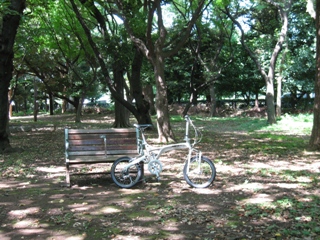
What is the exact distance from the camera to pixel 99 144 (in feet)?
20.4

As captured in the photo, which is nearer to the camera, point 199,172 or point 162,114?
point 199,172

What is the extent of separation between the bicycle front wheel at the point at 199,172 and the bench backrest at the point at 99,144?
3.52 feet

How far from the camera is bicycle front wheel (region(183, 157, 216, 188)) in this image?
5.71m

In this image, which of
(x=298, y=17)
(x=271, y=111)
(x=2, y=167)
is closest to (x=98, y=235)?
(x=2, y=167)

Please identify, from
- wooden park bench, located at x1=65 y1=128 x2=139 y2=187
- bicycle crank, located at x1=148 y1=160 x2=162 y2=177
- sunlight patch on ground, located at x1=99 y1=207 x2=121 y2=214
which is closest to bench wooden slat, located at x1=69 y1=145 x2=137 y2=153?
wooden park bench, located at x1=65 y1=128 x2=139 y2=187

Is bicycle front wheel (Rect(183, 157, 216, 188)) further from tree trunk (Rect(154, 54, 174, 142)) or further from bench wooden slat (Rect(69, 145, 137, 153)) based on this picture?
tree trunk (Rect(154, 54, 174, 142))

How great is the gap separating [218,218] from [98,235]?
5.01 feet

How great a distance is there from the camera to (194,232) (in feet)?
12.7

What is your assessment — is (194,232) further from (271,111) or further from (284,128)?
(271,111)

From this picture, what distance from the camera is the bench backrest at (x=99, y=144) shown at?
19.9ft

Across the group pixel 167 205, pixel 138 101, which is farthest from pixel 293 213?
pixel 138 101

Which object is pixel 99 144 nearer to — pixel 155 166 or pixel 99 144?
pixel 99 144

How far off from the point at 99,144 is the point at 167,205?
77.5 inches

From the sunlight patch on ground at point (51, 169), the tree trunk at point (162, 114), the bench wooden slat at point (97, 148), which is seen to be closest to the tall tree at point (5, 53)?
the sunlight patch on ground at point (51, 169)
